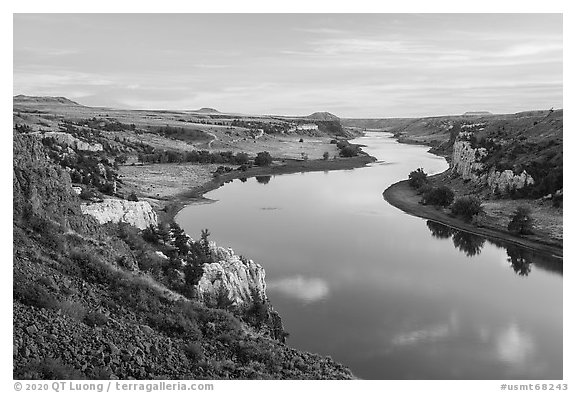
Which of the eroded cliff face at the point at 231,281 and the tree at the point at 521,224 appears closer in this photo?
the eroded cliff face at the point at 231,281

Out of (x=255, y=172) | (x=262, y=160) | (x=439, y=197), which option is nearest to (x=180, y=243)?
(x=439, y=197)

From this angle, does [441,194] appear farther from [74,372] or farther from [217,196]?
[74,372]

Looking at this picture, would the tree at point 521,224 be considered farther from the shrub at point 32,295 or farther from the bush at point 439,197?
the shrub at point 32,295

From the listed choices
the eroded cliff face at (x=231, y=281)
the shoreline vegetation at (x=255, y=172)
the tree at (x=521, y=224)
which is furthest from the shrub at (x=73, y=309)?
the tree at (x=521, y=224)

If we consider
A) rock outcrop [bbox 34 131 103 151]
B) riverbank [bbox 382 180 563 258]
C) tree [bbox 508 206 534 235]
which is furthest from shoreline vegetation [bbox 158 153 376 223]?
tree [bbox 508 206 534 235]

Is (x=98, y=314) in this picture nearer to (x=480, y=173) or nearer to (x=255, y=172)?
(x=480, y=173)

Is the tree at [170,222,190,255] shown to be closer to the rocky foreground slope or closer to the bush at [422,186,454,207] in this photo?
the rocky foreground slope
